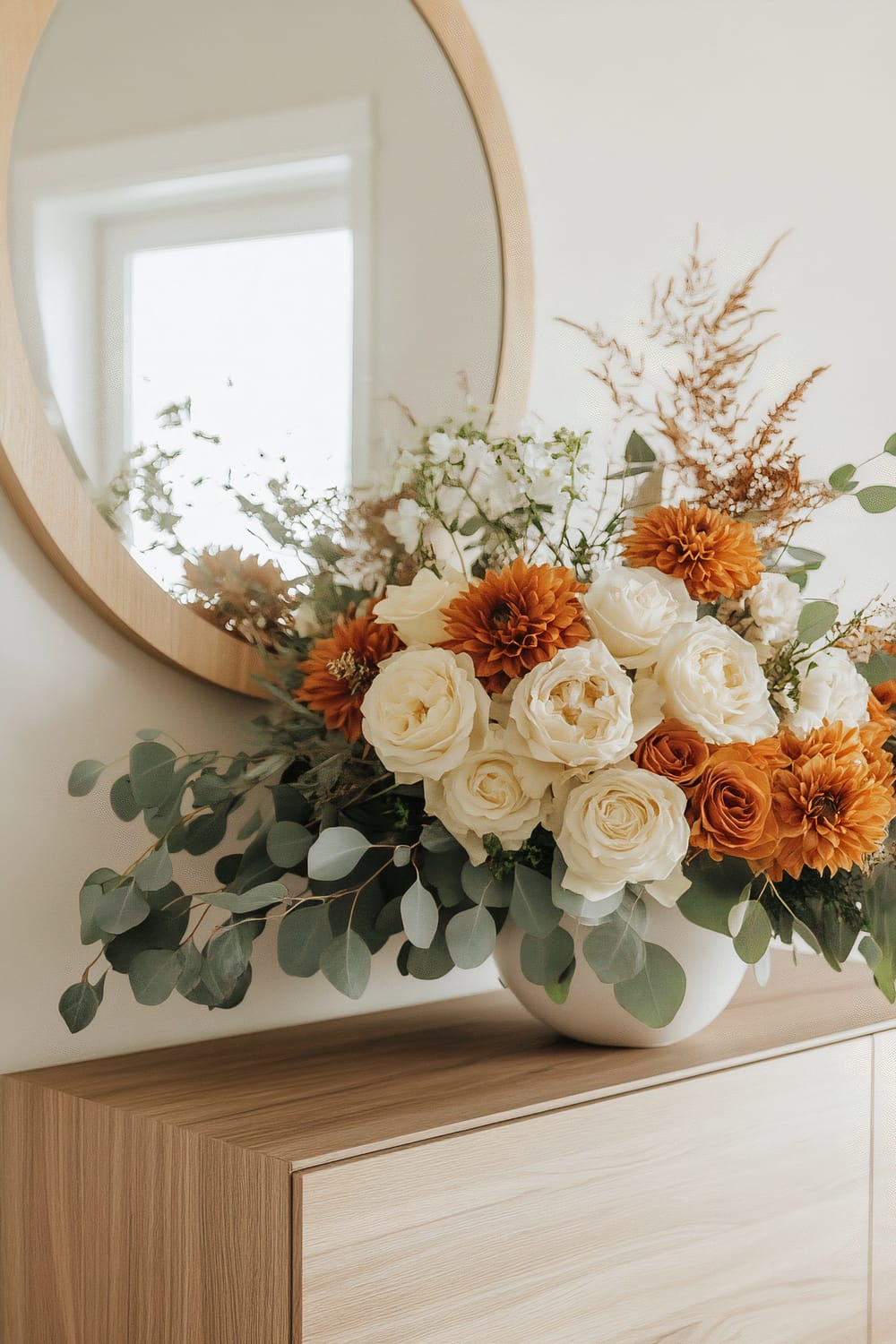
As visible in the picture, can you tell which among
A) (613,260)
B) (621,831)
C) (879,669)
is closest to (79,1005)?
(621,831)

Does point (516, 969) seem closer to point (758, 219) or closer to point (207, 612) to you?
point (207, 612)

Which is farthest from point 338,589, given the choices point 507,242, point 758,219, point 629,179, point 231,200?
point 758,219

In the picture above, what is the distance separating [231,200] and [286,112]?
0.31 ft

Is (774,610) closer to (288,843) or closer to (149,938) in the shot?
(288,843)

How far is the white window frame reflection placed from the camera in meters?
0.89

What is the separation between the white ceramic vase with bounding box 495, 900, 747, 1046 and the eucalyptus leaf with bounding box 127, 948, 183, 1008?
0.24 m

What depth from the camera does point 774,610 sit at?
89cm

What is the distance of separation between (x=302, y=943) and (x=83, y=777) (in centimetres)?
19

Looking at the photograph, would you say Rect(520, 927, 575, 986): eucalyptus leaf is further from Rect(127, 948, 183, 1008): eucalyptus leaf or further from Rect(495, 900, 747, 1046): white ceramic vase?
Rect(127, 948, 183, 1008): eucalyptus leaf

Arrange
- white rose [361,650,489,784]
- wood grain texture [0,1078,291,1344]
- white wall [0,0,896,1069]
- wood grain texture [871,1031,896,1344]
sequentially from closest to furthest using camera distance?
1. wood grain texture [0,1078,291,1344]
2. white rose [361,650,489,784]
3. white wall [0,0,896,1069]
4. wood grain texture [871,1031,896,1344]

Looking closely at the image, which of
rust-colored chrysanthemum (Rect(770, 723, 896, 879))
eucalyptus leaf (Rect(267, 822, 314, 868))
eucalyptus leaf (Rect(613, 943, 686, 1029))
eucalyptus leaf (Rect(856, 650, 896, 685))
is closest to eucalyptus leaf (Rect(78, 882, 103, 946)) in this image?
eucalyptus leaf (Rect(267, 822, 314, 868))

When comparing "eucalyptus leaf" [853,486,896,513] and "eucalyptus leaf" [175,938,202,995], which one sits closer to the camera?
"eucalyptus leaf" [175,938,202,995]

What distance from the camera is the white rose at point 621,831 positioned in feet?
2.57

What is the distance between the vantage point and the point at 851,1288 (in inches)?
39.3
